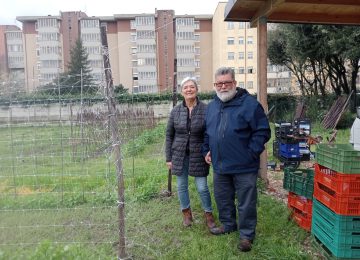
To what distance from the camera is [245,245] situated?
3.11 meters

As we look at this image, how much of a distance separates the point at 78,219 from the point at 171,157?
159 centimetres

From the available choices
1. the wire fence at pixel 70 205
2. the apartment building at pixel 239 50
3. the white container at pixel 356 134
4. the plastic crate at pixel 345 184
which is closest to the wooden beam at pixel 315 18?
the white container at pixel 356 134

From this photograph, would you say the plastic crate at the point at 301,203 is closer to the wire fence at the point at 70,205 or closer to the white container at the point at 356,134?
the white container at the point at 356,134

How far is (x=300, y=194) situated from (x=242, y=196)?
752 mm

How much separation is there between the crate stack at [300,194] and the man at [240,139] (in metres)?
0.63

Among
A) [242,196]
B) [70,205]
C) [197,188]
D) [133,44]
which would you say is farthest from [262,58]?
[133,44]

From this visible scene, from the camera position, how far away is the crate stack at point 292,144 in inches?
283

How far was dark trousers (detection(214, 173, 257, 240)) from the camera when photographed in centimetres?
312

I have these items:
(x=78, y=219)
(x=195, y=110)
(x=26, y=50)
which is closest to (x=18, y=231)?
(x=78, y=219)

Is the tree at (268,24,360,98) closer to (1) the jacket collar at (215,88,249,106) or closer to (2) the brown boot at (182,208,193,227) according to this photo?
(1) the jacket collar at (215,88,249,106)

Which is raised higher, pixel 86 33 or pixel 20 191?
pixel 86 33

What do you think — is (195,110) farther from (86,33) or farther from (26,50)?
(26,50)

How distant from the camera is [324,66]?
19.7m

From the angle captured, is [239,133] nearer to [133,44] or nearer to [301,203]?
[301,203]
